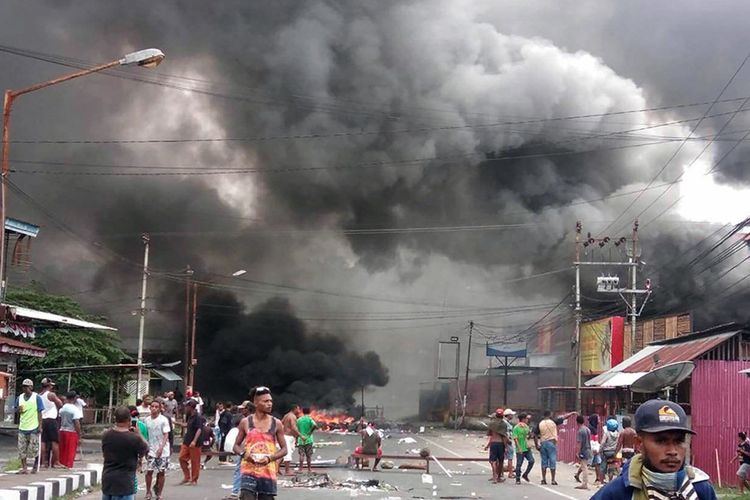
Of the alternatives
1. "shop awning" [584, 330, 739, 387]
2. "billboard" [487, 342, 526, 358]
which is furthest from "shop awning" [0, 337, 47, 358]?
"billboard" [487, 342, 526, 358]

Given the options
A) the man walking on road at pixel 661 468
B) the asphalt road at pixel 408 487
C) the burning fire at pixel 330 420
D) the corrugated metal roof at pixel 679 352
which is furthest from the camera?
the burning fire at pixel 330 420

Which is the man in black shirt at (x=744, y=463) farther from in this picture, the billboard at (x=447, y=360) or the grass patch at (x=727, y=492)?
the billboard at (x=447, y=360)

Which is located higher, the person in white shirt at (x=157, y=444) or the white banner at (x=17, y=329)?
the white banner at (x=17, y=329)

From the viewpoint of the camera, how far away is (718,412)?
17.0 metres

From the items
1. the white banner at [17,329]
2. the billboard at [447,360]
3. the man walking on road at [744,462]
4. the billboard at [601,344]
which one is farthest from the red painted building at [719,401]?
the billboard at [447,360]

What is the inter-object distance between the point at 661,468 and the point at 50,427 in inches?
499

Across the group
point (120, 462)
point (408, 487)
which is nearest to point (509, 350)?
point (408, 487)

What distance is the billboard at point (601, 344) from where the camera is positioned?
38.2 m

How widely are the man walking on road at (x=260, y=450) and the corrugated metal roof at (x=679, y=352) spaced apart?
484 inches

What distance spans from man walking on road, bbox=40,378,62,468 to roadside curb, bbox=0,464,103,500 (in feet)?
2.22

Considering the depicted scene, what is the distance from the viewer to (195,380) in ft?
143

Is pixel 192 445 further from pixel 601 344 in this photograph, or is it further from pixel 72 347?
pixel 601 344

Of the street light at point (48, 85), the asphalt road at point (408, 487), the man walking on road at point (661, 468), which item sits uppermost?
the street light at point (48, 85)

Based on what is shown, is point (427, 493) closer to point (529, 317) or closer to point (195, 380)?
point (195, 380)
